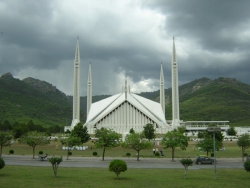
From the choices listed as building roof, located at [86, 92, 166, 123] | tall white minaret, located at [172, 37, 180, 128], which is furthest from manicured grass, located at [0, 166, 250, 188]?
tall white minaret, located at [172, 37, 180, 128]

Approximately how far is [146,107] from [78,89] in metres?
13.3

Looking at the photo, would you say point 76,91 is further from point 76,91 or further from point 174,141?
point 174,141

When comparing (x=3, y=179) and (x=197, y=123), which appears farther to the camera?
(x=197, y=123)

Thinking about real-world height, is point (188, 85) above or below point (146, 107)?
above

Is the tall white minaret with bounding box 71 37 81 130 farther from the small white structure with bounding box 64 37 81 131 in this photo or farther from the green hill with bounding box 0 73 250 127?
the green hill with bounding box 0 73 250 127

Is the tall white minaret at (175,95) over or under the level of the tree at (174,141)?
over

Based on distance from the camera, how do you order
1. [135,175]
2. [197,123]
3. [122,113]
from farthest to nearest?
1. [197,123]
2. [122,113]
3. [135,175]

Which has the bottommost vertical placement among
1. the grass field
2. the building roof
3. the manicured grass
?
the grass field

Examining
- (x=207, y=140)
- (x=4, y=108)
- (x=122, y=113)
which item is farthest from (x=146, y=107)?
(x=4, y=108)

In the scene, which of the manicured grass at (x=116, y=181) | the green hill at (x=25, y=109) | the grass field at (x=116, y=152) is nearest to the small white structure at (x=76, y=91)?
the green hill at (x=25, y=109)

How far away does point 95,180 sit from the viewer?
40.4ft

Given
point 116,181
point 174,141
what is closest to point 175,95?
point 174,141

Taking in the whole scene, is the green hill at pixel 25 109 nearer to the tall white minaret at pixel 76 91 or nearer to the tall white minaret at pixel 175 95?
the tall white minaret at pixel 76 91

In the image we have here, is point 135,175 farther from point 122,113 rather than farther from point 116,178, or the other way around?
point 122,113
